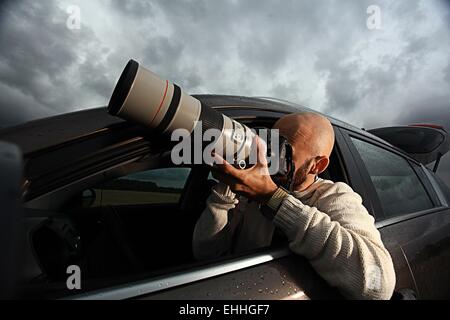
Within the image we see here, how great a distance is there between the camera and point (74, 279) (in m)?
0.80

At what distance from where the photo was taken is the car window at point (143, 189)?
1.50 metres

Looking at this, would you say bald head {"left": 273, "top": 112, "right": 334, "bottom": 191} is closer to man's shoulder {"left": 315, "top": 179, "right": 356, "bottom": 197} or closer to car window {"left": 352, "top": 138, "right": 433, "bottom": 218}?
man's shoulder {"left": 315, "top": 179, "right": 356, "bottom": 197}

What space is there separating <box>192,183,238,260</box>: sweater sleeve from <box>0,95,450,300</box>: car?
9.2 inches

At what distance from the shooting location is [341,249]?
3.24ft

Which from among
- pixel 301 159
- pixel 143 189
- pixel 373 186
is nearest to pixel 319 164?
→ pixel 301 159

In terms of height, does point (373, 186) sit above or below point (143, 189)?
below

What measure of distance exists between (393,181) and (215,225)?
1.27 m

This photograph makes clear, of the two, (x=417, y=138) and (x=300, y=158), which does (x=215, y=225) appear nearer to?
(x=300, y=158)

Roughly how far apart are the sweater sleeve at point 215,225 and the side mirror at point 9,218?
3.00 feet

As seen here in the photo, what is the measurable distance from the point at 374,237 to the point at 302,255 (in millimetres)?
262

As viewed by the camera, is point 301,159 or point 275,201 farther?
point 301,159

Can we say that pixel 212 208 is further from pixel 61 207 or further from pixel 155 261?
pixel 61 207

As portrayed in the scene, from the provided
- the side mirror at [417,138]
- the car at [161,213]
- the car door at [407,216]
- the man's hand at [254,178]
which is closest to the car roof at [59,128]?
the car at [161,213]

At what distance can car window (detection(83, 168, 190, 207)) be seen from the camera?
4.92 ft
